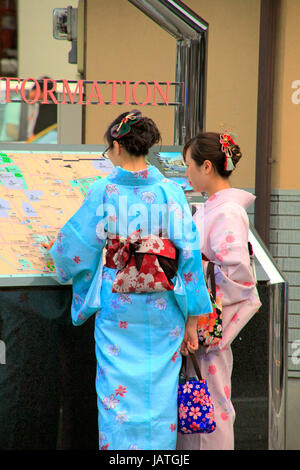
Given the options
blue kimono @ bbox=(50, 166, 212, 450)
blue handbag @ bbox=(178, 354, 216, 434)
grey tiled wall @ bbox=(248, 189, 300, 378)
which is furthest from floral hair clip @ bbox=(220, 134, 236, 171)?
grey tiled wall @ bbox=(248, 189, 300, 378)

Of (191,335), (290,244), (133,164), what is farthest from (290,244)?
(133,164)

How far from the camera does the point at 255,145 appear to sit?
16.8 feet

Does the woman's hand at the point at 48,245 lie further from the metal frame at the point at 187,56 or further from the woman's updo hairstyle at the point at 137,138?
the metal frame at the point at 187,56

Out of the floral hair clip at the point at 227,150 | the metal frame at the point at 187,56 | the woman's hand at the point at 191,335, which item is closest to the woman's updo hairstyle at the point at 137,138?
the floral hair clip at the point at 227,150

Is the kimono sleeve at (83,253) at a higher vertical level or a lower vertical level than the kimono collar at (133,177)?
lower

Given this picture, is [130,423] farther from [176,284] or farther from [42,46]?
[42,46]

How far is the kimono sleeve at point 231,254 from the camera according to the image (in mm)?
2525

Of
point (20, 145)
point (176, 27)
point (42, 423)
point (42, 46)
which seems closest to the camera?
point (42, 423)

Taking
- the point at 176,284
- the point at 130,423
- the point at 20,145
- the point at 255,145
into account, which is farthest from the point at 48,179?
the point at 255,145

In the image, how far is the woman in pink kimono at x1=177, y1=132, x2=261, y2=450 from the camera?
2.54 metres

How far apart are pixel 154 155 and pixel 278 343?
3.55 ft

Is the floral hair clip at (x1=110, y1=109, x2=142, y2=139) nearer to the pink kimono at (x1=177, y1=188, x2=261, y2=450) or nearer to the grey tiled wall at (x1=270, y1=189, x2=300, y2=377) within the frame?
the pink kimono at (x1=177, y1=188, x2=261, y2=450)

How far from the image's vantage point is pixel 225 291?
257 centimetres

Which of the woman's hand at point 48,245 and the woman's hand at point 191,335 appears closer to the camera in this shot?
the woman's hand at point 191,335
